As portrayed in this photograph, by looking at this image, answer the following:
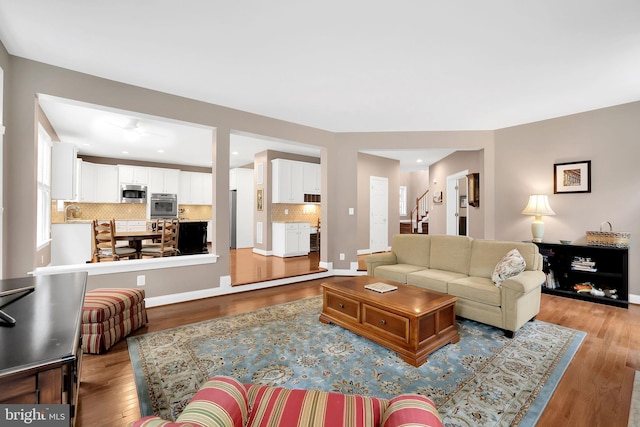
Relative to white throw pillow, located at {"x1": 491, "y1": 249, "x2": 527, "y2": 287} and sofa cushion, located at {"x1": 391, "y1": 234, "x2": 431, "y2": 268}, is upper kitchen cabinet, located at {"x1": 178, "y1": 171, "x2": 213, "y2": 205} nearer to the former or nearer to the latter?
sofa cushion, located at {"x1": 391, "y1": 234, "x2": 431, "y2": 268}

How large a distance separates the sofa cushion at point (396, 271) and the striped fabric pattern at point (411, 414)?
2.53m

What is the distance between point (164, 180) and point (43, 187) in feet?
12.9

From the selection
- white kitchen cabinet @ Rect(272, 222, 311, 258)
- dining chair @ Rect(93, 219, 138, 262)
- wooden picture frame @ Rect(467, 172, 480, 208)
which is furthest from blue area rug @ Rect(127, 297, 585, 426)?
white kitchen cabinet @ Rect(272, 222, 311, 258)

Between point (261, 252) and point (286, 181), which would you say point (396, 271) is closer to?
point (286, 181)

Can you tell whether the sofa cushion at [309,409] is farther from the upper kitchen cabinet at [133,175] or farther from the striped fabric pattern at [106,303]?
the upper kitchen cabinet at [133,175]

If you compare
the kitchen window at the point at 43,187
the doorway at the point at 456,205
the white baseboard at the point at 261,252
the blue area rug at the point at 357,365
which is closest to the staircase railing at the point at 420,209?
the doorway at the point at 456,205

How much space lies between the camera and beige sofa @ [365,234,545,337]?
270 centimetres

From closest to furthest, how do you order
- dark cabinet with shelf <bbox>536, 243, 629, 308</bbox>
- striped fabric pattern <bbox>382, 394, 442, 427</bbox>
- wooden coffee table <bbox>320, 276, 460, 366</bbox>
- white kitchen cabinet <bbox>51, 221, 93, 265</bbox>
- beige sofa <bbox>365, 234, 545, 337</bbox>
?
striped fabric pattern <bbox>382, 394, 442, 427</bbox>, wooden coffee table <bbox>320, 276, 460, 366</bbox>, beige sofa <bbox>365, 234, 545, 337</bbox>, dark cabinet with shelf <bbox>536, 243, 629, 308</bbox>, white kitchen cabinet <bbox>51, 221, 93, 265</bbox>

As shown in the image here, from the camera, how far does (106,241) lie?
4328 millimetres

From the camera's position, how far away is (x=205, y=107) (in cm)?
388

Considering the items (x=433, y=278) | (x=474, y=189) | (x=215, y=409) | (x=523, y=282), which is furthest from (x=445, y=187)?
(x=215, y=409)

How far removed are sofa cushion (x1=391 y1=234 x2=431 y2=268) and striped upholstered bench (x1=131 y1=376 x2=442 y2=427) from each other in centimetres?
293

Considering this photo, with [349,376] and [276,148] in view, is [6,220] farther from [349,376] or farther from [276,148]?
[276,148]

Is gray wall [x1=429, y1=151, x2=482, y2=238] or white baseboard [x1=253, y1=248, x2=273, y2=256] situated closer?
gray wall [x1=429, y1=151, x2=482, y2=238]
